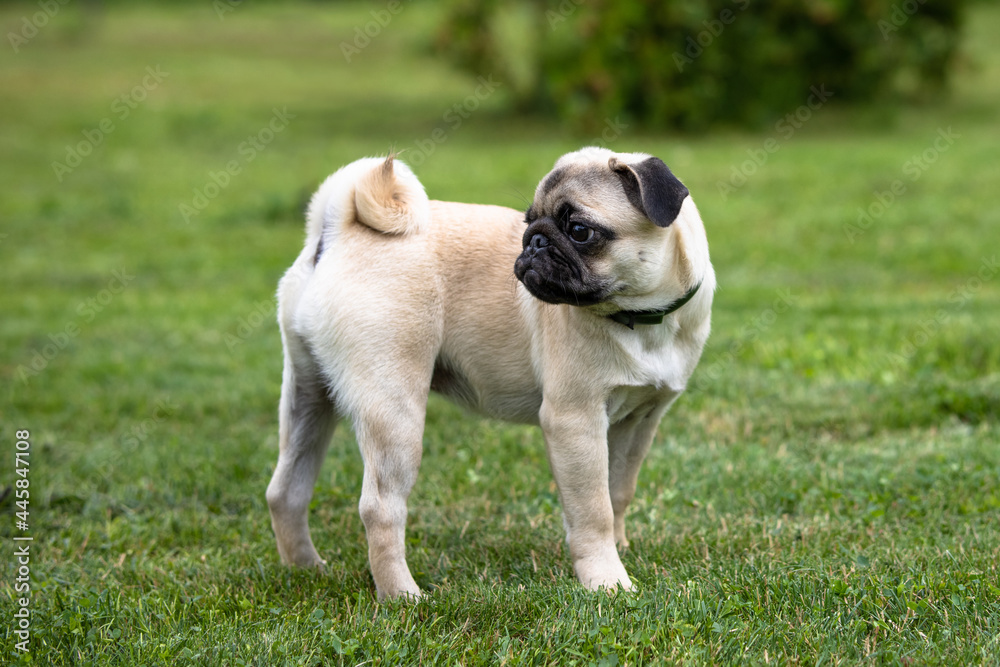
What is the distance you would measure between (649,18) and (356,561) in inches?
510

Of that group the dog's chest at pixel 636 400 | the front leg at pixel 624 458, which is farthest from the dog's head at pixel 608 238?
the front leg at pixel 624 458

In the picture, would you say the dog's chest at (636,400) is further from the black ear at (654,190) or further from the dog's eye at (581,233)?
the black ear at (654,190)

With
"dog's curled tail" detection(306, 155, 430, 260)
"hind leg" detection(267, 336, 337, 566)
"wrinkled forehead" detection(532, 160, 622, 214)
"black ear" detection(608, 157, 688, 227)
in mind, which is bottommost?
"hind leg" detection(267, 336, 337, 566)

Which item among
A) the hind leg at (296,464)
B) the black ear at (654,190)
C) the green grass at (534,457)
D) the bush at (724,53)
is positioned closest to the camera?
the green grass at (534,457)

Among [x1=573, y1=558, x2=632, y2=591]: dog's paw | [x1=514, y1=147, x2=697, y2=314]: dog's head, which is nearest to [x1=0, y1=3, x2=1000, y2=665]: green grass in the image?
[x1=573, y1=558, x2=632, y2=591]: dog's paw

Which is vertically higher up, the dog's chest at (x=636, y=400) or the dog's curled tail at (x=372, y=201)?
the dog's curled tail at (x=372, y=201)

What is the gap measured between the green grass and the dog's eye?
1.29 meters

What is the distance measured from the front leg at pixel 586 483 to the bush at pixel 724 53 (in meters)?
12.7

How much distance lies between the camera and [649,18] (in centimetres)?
1548

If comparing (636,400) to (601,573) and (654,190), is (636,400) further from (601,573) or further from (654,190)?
(654,190)

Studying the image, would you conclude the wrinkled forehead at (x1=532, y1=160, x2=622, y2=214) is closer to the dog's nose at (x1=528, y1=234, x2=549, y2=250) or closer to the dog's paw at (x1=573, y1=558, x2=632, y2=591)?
the dog's nose at (x1=528, y1=234, x2=549, y2=250)

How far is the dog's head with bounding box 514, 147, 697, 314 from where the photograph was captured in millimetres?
3555

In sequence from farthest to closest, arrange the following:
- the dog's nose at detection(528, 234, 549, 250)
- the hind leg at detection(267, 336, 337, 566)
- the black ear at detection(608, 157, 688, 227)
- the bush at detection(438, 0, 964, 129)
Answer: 1. the bush at detection(438, 0, 964, 129)
2. the hind leg at detection(267, 336, 337, 566)
3. the dog's nose at detection(528, 234, 549, 250)
4. the black ear at detection(608, 157, 688, 227)

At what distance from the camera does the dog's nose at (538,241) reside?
12.0 ft
